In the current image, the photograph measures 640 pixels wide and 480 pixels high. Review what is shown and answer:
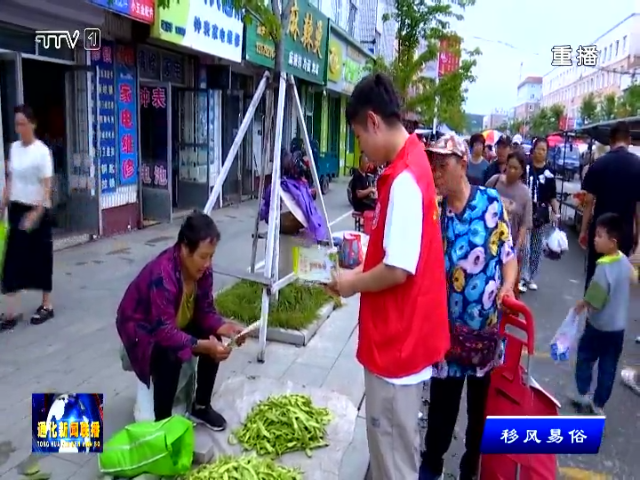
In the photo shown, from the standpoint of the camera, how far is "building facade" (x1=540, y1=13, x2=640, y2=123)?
50594mm

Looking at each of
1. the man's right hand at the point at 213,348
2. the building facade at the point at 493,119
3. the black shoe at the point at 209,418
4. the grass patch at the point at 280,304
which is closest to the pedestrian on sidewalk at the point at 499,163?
the grass patch at the point at 280,304

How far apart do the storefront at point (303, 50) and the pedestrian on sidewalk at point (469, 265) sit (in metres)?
7.02

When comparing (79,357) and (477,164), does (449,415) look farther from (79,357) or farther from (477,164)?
(477,164)

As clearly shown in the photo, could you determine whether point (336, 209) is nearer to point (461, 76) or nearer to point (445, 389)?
point (461, 76)

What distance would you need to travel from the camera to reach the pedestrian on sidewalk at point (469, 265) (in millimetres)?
2869

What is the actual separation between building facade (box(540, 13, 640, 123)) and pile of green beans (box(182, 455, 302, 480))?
3708cm

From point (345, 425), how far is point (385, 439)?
1.37 m

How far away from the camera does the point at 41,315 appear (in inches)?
206

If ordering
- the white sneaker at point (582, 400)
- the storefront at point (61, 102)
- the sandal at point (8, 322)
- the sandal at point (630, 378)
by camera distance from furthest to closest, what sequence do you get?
1. the storefront at point (61, 102)
2. the sandal at point (8, 322)
3. the sandal at point (630, 378)
4. the white sneaker at point (582, 400)

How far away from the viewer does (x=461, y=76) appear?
20.1 meters

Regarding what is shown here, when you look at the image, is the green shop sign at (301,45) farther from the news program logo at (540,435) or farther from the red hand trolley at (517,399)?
the news program logo at (540,435)

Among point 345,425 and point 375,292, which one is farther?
point 345,425

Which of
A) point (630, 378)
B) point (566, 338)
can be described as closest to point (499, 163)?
point (630, 378)

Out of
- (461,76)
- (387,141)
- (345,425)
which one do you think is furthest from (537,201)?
(461,76)
